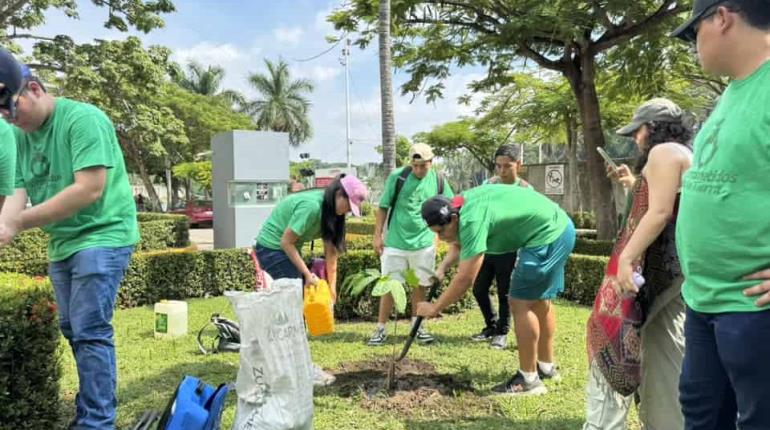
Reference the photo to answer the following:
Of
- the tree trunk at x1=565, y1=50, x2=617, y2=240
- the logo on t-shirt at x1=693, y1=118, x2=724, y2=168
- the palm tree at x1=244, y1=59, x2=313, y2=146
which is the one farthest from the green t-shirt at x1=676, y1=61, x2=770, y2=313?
the palm tree at x1=244, y1=59, x2=313, y2=146

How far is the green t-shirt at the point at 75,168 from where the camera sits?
8.09ft

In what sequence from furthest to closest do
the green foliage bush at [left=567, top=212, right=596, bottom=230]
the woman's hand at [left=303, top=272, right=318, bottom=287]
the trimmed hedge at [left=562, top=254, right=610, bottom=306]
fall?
the green foliage bush at [left=567, top=212, right=596, bottom=230] < the trimmed hedge at [left=562, top=254, right=610, bottom=306] < the woman's hand at [left=303, top=272, right=318, bottom=287]

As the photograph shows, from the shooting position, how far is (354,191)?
12.4 feet

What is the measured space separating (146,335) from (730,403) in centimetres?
505

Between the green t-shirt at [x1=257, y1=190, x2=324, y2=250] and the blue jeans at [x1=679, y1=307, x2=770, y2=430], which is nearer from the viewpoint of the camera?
the blue jeans at [x1=679, y1=307, x2=770, y2=430]

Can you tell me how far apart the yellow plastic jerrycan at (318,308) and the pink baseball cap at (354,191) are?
0.57m

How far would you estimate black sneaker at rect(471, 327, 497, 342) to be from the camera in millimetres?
5328

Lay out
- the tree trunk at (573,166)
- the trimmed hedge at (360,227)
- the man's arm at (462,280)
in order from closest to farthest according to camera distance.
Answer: the man's arm at (462,280), the trimmed hedge at (360,227), the tree trunk at (573,166)

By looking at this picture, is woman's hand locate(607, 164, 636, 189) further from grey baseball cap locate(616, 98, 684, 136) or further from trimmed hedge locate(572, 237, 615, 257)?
trimmed hedge locate(572, 237, 615, 257)

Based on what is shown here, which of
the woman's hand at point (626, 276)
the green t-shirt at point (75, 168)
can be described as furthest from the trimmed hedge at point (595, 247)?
the green t-shirt at point (75, 168)

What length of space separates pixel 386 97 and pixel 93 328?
19.9ft

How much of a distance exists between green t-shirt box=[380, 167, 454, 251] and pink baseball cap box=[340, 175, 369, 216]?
136cm

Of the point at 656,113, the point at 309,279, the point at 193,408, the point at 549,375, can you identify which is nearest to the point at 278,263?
the point at 309,279

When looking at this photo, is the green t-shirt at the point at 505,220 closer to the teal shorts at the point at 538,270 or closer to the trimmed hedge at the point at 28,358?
the teal shorts at the point at 538,270
